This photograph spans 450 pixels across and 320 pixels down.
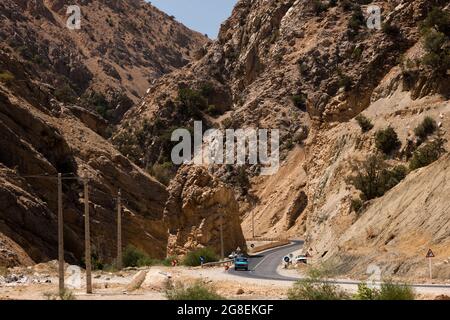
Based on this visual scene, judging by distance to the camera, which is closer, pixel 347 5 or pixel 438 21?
pixel 438 21

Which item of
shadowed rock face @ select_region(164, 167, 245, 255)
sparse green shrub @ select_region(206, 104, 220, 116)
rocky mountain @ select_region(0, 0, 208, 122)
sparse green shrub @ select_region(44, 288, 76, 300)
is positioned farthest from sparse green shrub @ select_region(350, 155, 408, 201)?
rocky mountain @ select_region(0, 0, 208, 122)

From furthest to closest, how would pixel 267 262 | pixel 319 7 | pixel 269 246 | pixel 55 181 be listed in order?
1. pixel 319 7
2. pixel 269 246
3. pixel 267 262
4. pixel 55 181

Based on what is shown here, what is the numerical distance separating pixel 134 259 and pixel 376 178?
57.1ft

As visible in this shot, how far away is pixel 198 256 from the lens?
51.5 meters

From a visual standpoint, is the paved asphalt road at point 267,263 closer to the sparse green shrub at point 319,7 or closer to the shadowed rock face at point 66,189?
the shadowed rock face at point 66,189

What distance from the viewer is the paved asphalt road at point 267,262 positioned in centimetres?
4134

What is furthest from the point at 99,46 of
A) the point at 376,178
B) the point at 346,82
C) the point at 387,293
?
the point at 387,293

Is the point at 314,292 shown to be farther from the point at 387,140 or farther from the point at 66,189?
the point at 66,189

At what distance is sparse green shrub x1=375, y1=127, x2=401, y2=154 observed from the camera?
50.7 meters

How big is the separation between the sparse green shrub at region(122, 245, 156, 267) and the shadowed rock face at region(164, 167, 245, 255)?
16.5ft

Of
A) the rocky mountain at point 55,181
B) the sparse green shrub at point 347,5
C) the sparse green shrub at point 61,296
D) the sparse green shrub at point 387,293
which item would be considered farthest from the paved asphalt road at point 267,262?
the sparse green shrub at point 347,5

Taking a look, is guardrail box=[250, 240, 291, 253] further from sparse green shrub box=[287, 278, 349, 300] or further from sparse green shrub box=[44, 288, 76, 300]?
sparse green shrub box=[287, 278, 349, 300]
